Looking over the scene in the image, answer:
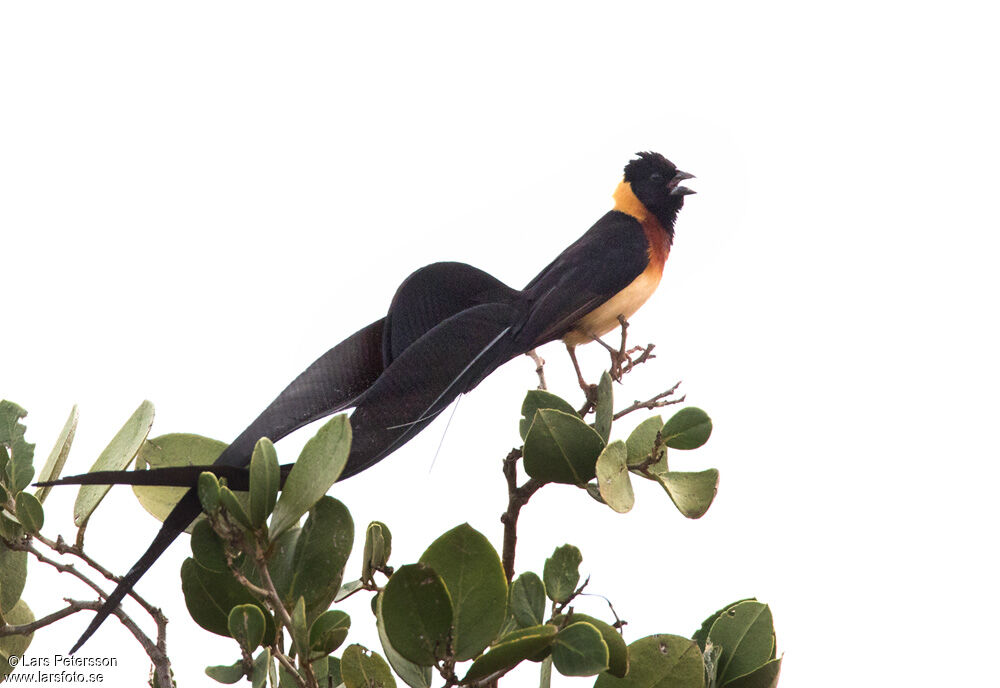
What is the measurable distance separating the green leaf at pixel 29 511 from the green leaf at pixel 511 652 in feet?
1.68

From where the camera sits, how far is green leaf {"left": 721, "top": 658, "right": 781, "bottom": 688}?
1.09 meters

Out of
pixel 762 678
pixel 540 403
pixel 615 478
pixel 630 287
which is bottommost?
pixel 762 678

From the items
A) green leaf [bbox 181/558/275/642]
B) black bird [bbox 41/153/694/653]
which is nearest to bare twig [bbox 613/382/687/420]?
black bird [bbox 41/153/694/653]

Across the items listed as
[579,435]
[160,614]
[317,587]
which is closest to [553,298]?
[579,435]

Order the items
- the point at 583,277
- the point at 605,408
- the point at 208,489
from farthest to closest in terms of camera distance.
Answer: the point at 583,277, the point at 605,408, the point at 208,489

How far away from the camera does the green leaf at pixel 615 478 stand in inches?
38.9

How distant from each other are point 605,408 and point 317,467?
34 cm

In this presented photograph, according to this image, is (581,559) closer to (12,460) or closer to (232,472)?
(232,472)

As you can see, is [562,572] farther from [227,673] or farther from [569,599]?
[227,673]

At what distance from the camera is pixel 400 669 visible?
101 cm

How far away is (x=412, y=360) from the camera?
3.42 feet

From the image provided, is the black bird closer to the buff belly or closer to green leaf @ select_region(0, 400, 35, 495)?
the buff belly

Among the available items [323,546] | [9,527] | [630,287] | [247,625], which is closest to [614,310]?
[630,287]

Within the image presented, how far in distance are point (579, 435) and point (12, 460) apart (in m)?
0.62
